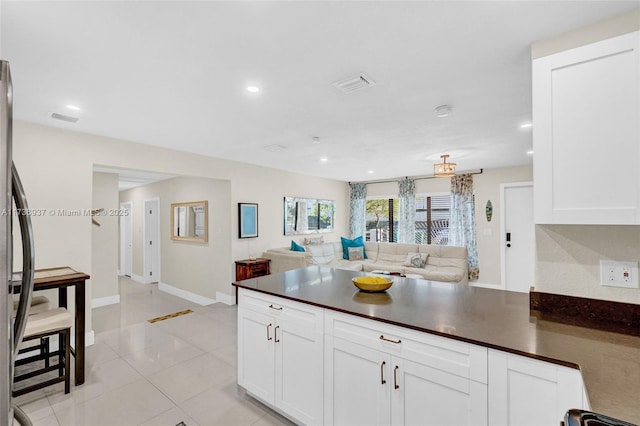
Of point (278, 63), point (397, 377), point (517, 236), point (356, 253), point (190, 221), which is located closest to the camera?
point (397, 377)

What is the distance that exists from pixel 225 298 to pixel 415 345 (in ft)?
13.6

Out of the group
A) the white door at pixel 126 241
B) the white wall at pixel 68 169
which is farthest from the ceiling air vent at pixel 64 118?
the white door at pixel 126 241

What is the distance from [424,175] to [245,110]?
200 inches

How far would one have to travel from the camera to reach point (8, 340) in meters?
0.76

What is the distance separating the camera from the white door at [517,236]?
565cm

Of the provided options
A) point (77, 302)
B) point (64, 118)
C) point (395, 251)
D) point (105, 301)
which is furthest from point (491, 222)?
point (105, 301)

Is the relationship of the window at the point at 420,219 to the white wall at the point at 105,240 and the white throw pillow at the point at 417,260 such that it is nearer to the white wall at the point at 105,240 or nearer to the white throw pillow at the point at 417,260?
the white throw pillow at the point at 417,260

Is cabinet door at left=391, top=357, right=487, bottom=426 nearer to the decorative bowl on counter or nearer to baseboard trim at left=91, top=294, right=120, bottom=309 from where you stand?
the decorative bowl on counter

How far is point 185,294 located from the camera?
565 cm

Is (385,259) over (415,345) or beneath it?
beneath

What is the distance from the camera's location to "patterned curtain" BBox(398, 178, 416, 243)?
6945 mm

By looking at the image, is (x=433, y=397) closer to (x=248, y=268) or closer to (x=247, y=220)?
(x=248, y=268)

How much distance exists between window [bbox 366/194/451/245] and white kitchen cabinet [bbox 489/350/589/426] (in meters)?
5.77

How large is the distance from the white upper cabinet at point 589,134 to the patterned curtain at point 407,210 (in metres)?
5.51
